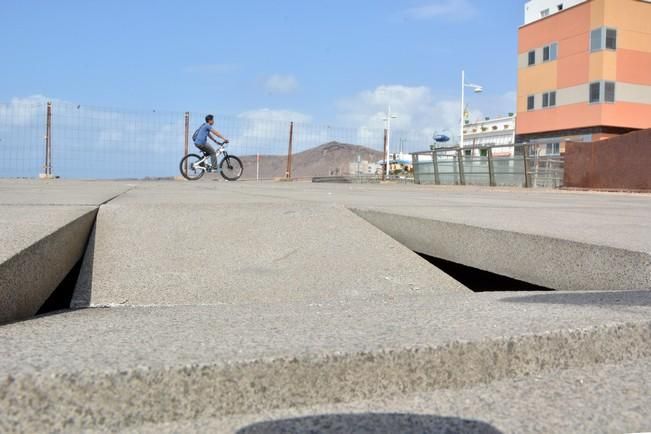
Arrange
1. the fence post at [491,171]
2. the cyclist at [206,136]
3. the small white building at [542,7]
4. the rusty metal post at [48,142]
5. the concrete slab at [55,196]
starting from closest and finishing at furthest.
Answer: the concrete slab at [55,196], the cyclist at [206,136], the fence post at [491,171], the rusty metal post at [48,142], the small white building at [542,7]

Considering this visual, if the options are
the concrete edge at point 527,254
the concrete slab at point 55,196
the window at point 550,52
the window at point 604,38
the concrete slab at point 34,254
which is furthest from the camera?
the window at point 550,52

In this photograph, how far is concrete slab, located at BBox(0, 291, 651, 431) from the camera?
1.17 m

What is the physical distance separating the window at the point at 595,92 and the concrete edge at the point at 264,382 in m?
38.3

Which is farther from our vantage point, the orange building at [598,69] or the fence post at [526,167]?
the orange building at [598,69]

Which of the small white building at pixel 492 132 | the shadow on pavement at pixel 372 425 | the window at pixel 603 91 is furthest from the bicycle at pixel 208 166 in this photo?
the small white building at pixel 492 132

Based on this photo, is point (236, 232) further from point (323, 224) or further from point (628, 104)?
point (628, 104)

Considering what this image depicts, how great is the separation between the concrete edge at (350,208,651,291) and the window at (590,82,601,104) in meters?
36.1

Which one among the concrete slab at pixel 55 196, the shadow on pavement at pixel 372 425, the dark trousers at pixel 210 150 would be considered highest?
the dark trousers at pixel 210 150

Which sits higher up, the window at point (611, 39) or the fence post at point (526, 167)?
the window at point (611, 39)

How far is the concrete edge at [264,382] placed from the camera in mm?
1156

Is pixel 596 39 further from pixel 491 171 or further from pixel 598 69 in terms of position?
pixel 491 171

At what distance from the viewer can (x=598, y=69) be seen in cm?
3544

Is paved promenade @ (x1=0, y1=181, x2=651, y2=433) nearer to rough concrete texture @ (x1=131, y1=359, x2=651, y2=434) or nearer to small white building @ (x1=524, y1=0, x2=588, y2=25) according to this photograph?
rough concrete texture @ (x1=131, y1=359, x2=651, y2=434)

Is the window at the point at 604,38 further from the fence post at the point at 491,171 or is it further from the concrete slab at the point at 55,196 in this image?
the concrete slab at the point at 55,196
